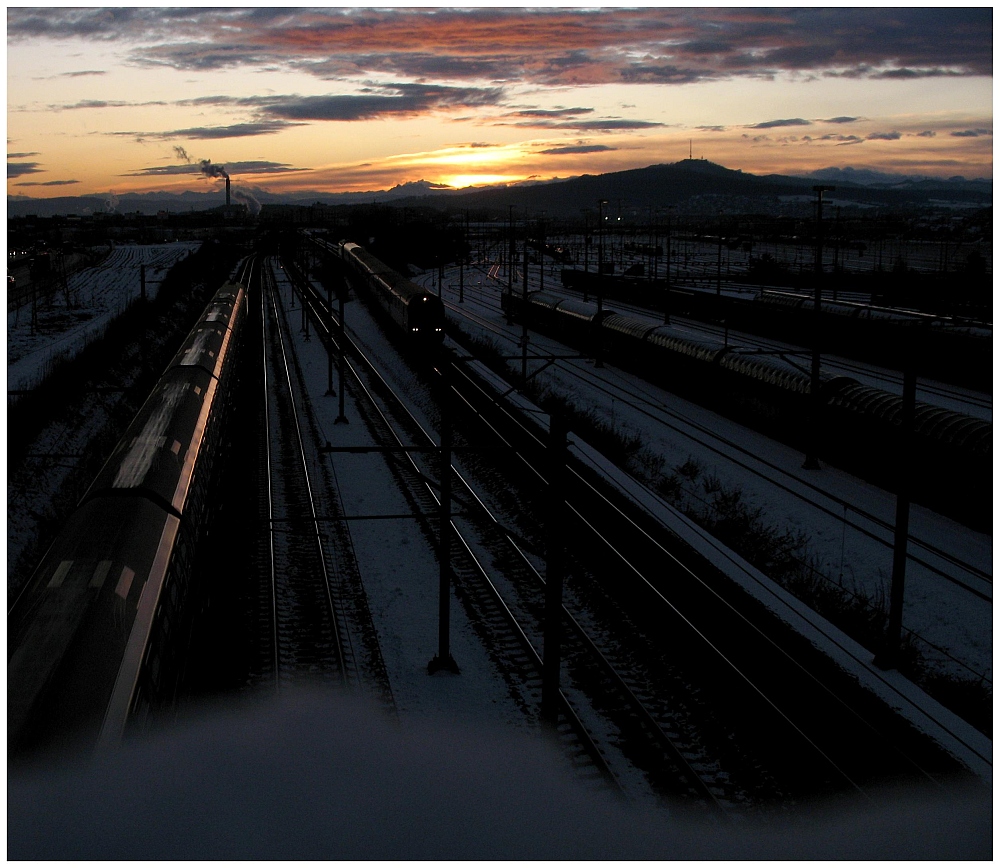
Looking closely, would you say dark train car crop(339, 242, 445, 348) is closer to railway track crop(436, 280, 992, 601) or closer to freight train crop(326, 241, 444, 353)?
freight train crop(326, 241, 444, 353)

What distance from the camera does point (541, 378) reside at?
3731 centimetres

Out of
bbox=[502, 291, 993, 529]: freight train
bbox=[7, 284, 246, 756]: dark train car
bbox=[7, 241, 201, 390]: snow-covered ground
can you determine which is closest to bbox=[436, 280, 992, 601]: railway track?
bbox=[502, 291, 993, 529]: freight train

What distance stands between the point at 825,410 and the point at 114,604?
66.7ft

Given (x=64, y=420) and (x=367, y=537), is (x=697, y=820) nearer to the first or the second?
(x=367, y=537)

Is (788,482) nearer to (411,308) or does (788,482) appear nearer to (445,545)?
(445,545)

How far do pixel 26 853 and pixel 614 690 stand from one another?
7567 millimetres

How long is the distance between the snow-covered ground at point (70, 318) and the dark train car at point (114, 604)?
22.8 m

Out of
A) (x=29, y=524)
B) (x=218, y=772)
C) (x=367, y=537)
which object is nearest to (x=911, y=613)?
(x=367, y=537)

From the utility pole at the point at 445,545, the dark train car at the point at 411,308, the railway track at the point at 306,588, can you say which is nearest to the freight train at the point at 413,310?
the dark train car at the point at 411,308

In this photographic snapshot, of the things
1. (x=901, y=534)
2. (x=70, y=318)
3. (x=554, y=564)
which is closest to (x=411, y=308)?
(x=70, y=318)

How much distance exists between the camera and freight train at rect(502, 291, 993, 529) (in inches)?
755

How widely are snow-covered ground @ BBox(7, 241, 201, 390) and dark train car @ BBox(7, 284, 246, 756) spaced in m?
22.8

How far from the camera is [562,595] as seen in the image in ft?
47.0

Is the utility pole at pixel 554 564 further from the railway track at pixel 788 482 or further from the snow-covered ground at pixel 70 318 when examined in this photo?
the snow-covered ground at pixel 70 318
